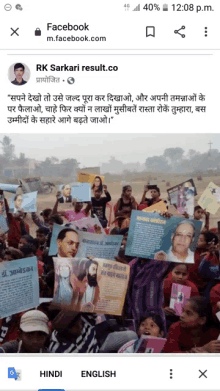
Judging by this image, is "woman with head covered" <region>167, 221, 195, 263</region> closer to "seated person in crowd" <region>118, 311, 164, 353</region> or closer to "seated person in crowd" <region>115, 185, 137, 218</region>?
"seated person in crowd" <region>115, 185, 137, 218</region>

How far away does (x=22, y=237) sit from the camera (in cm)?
302

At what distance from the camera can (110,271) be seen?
296 centimetres

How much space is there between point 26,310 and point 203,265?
1.30 m

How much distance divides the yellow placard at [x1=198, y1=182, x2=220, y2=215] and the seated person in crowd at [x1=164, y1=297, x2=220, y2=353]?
649mm

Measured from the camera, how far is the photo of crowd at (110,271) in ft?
9.69

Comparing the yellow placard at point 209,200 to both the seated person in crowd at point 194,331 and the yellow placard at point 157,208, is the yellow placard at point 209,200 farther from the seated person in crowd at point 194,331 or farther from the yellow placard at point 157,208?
the seated person in crowd at point 194,331

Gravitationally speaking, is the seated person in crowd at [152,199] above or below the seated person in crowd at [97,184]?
below

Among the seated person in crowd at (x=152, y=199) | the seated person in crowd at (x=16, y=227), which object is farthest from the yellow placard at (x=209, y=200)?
the seated person in crowd at (x=16, y=227)
